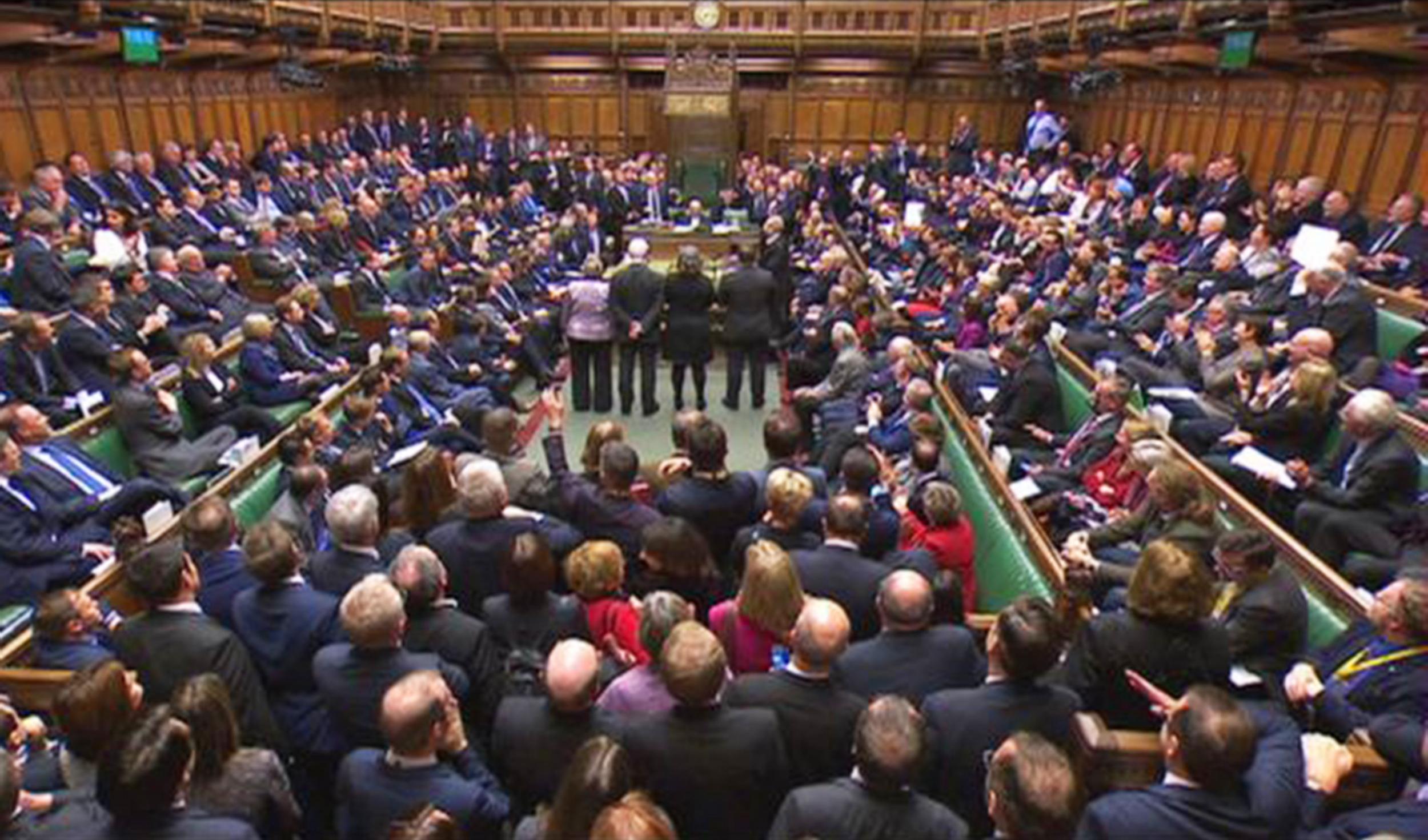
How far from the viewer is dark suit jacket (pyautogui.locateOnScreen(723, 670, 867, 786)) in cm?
237

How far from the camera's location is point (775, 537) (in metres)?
3.38

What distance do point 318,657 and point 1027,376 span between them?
433 cm

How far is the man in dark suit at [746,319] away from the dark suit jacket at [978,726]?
18.9 ft

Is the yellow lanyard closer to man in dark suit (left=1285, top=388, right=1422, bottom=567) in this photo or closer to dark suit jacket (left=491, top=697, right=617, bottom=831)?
man in dark suit (left=1285, top=388, right=1422, bottom=567)

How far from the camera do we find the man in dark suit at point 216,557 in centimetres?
310

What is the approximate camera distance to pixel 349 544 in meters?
3.20

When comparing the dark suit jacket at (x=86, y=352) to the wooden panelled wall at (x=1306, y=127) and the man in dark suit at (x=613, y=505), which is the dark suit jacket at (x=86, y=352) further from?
the wooden panelled wall at (x=1306, y=127)

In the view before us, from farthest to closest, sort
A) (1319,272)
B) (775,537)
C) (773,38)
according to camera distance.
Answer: (773,38) → (1319,272) → (775,537)

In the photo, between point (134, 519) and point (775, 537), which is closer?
point (775, 537)

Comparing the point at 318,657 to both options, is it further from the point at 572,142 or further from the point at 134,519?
the point at 572,142

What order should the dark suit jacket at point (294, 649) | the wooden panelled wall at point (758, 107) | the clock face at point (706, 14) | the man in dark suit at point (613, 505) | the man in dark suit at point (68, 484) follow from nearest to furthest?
the dark suit jacket at point (294, 649), the man in dark suit at point (613, 505), the man in dark suit at point (68, 484), the clock face at point (706, 14), the wooden panelled wall at point (758, 107)

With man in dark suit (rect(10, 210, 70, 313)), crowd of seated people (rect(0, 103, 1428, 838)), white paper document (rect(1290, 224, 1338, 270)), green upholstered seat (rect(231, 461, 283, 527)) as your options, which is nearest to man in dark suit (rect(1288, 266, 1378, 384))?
crowd of seated people (rect(0, 103, 1428, 838))

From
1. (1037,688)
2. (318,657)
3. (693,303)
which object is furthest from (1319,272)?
(318,657)

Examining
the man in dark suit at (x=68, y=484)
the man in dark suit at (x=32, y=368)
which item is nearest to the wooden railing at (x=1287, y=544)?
the man in dark suit at (x=68, y=484)
